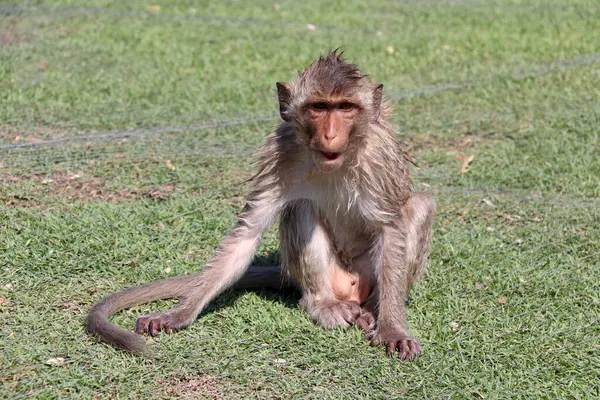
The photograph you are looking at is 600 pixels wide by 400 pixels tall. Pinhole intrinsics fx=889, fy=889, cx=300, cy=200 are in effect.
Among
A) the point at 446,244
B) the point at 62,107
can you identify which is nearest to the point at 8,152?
the point at 62,107

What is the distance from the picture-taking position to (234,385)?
396 centimetres

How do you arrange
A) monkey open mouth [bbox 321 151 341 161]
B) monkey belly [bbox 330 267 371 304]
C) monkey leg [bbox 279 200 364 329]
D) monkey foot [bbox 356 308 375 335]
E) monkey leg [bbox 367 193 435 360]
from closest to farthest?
monkey open mouth [bbox 321 151 341 161]
monkey leg [bbox 367 193 435 360]
monkey foot [bbox 356 308 375 335]
monkey leg [bbox 279 200 364 329]
monkey belly [bbox 330 267 371 304]

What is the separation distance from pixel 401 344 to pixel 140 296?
1.39 meters

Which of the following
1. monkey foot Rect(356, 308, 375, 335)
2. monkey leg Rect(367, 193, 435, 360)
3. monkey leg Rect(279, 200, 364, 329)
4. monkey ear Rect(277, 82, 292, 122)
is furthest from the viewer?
monkey leg Rect(279, 200, 364, 329)

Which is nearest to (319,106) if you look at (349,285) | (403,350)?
(349,285)

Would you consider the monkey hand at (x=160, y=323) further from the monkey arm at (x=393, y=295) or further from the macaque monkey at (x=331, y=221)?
the monkey arm at (x=393, y=295)

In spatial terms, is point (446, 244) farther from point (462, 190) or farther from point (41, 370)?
point (41, 370)

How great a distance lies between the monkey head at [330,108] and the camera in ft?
14.0

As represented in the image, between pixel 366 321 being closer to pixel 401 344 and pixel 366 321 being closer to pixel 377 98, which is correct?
pixel 401 344

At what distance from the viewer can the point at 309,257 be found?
188 inches

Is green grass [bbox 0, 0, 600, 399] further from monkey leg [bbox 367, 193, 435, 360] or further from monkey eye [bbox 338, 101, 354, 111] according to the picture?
monkey eye [bbox 338, 101, 354, 111]

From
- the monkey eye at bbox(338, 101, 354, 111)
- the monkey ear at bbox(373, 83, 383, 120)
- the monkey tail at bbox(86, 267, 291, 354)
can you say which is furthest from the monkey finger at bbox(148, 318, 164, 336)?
the monkey ear at bbox(373, 83, 383, 120)

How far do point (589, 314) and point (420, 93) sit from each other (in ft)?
14.2

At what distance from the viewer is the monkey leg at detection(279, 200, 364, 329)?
4.75 metres
